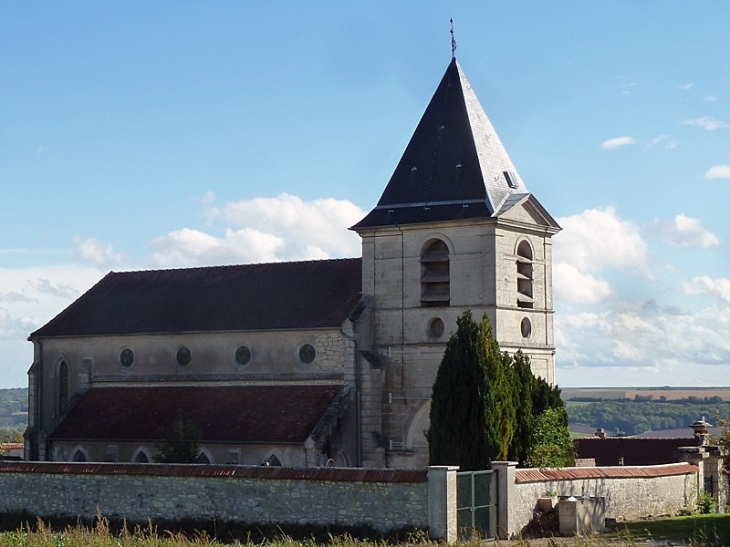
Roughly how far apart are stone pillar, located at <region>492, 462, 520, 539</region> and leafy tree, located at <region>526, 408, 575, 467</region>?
554 cm

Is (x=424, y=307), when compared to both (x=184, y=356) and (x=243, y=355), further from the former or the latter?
(x=184, y=356)

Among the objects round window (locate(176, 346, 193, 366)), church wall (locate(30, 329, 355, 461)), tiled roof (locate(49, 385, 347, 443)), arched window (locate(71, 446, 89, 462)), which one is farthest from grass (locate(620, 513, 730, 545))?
arched window (locate(71, 446, 89, 462))

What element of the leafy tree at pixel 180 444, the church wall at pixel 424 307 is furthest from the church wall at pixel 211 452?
the church wall at pixel 424 307

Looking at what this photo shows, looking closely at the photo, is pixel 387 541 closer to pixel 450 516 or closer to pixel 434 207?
pixel 450 516

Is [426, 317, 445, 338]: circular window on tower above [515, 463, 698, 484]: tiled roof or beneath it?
above

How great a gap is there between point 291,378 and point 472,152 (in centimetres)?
903

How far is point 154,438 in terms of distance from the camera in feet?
134

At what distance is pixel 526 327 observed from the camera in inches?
1587

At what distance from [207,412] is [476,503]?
15.4m

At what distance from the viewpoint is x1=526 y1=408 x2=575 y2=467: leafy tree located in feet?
113

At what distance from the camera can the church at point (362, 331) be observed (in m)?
39.2

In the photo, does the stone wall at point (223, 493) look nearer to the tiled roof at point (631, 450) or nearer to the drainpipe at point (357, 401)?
the drainpipe at point (357, 401)

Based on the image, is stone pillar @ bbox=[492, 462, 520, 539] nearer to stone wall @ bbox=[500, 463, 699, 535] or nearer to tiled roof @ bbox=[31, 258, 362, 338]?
stone wall @ bbox=[500, 463, 699, 535]

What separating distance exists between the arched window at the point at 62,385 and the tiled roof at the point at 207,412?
5.57 feet
